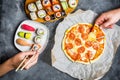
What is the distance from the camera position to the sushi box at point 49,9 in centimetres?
158

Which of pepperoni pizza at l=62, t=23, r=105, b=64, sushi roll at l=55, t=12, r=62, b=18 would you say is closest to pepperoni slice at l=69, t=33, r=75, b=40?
pepperoni pizza at l=62, t=23, r=105, b=64

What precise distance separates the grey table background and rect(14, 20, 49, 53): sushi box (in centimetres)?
3

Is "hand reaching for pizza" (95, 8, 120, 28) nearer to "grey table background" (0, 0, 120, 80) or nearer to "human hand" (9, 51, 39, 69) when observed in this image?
"grey table background" (0, 0, 120, 80)

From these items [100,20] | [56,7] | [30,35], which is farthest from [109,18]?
[30,35]

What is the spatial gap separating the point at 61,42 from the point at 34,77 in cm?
21

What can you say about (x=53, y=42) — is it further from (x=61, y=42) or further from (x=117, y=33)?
(x=117, y=33)

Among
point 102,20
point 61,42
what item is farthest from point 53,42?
point 102,20

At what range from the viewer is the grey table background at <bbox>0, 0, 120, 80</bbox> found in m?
1.56

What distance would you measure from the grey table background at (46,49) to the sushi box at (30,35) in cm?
3

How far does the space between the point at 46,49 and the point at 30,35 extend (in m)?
0.10

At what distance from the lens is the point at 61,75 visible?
1.56 metres

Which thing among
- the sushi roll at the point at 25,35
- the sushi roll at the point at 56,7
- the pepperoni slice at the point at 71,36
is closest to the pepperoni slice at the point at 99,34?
the pepperoni slice at the point at 71,36

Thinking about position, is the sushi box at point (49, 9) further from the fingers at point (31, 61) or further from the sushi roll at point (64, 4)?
the fingers at point (31, 61)

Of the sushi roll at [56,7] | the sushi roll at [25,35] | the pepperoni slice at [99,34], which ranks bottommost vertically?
the pepperoni slice at [99,34]
